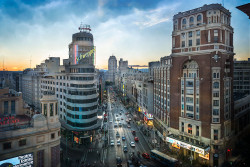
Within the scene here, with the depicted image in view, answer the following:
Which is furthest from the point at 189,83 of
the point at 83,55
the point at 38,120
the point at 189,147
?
the point at 38,120

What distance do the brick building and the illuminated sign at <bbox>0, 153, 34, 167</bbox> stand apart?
1577 inches

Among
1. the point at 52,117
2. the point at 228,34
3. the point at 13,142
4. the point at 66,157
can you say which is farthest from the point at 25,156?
the point at 228,34

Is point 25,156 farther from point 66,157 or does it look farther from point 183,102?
point 183,102

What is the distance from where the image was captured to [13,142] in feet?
104

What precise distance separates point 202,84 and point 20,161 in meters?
48.5

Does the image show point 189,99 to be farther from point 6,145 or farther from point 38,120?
point 6,145

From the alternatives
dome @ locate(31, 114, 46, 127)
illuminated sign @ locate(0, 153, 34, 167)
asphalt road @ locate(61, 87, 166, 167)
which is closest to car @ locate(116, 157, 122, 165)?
asphalt road @ locate(61, 87, 166, 167)

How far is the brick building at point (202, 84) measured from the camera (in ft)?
156

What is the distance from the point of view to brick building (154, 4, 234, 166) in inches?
1870

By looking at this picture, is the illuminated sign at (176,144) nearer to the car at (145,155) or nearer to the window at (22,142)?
the car at (145,155)

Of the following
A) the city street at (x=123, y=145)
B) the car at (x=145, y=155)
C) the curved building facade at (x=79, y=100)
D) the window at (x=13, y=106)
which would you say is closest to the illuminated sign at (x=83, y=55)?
Result: the curved building facade at (x=79, y=100)

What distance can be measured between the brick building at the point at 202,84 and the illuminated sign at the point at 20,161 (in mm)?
40068

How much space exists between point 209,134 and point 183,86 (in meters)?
15.9

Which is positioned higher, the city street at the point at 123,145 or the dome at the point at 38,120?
the dome at the point at 38,120
